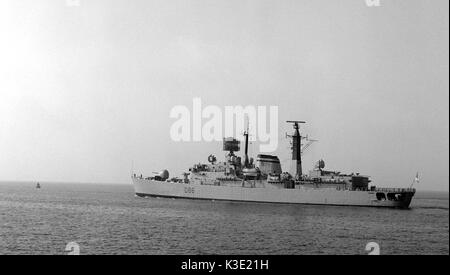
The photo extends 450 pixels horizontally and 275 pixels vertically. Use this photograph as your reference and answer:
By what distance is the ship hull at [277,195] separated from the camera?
5419 cm

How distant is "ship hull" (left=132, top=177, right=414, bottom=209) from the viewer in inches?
2133

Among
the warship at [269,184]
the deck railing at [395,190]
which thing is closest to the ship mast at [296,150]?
the warship at [269,184]

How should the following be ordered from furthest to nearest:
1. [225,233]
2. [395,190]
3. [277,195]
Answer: [277,195] → [395,190] → [225,233]

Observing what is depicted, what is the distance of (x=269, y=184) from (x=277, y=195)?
1.91m

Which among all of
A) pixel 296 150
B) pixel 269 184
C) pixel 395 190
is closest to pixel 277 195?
pixel 269 184

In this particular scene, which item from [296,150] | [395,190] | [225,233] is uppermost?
[296,150]

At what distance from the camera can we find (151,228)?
34.5 metres

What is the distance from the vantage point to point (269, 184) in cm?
5859

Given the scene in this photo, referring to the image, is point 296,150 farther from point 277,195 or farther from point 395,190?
point 395,190

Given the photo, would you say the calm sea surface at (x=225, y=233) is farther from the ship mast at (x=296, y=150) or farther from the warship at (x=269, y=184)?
the ship mast at (x=296, y=150)

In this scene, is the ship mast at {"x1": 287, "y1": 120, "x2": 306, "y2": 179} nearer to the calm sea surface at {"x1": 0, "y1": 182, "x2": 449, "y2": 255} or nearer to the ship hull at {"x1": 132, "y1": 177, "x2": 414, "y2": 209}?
the ship hull at {"x1": 132, "y1": 177, "x2": 414, "y2": 209}

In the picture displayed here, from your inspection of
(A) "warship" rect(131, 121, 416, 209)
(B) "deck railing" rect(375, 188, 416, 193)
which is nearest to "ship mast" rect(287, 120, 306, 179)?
(A) "warship" rect(131, 121, 416, 209)
